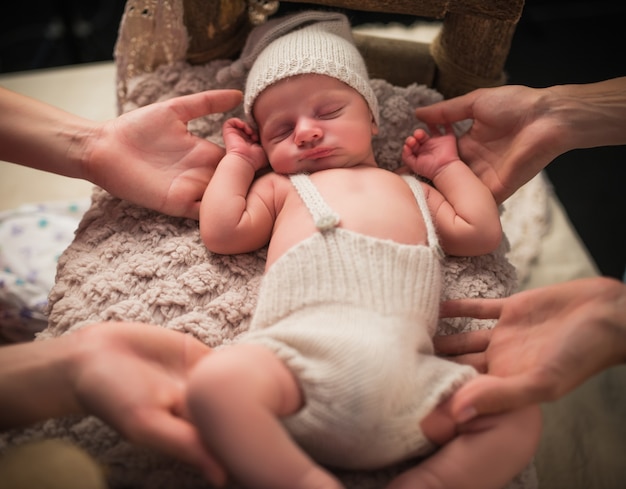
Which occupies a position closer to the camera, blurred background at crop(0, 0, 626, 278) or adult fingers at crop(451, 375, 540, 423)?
adult fingers at crop(451, 375, 540, 423)

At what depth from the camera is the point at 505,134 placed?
114 cm

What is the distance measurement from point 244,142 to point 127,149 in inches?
9.0

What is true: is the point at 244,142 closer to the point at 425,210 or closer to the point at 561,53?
the point at 425,210

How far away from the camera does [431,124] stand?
122 cm

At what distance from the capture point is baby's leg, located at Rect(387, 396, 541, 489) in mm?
769

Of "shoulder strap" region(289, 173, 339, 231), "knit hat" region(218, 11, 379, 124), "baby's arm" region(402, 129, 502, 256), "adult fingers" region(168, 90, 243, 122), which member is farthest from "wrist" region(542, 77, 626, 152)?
"adult fingers" region(168, 90, 243, 122)

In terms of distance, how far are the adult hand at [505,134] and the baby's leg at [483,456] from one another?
49 centimetres

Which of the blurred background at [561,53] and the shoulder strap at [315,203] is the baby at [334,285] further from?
the blurred background at [561,53]

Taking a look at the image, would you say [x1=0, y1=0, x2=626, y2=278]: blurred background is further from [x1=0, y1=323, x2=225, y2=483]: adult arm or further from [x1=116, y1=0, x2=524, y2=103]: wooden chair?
[x1=0, y1=323, x2=225, y2=483]: adult arm

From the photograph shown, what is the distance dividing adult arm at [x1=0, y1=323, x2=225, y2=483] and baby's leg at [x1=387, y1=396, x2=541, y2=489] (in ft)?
0.92

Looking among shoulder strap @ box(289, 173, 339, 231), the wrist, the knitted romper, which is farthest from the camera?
the wrist

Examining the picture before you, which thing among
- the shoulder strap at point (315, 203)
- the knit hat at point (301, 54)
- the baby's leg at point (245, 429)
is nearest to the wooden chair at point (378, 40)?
the knit hat at point (301, 54)

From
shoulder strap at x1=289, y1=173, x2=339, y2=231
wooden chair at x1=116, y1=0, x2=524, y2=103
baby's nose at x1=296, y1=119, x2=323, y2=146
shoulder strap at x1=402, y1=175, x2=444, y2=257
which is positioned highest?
wooden chair at x1=116, y1=0, x2=524, y2=103

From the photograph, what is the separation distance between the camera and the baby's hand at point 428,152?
1136 millimetres
